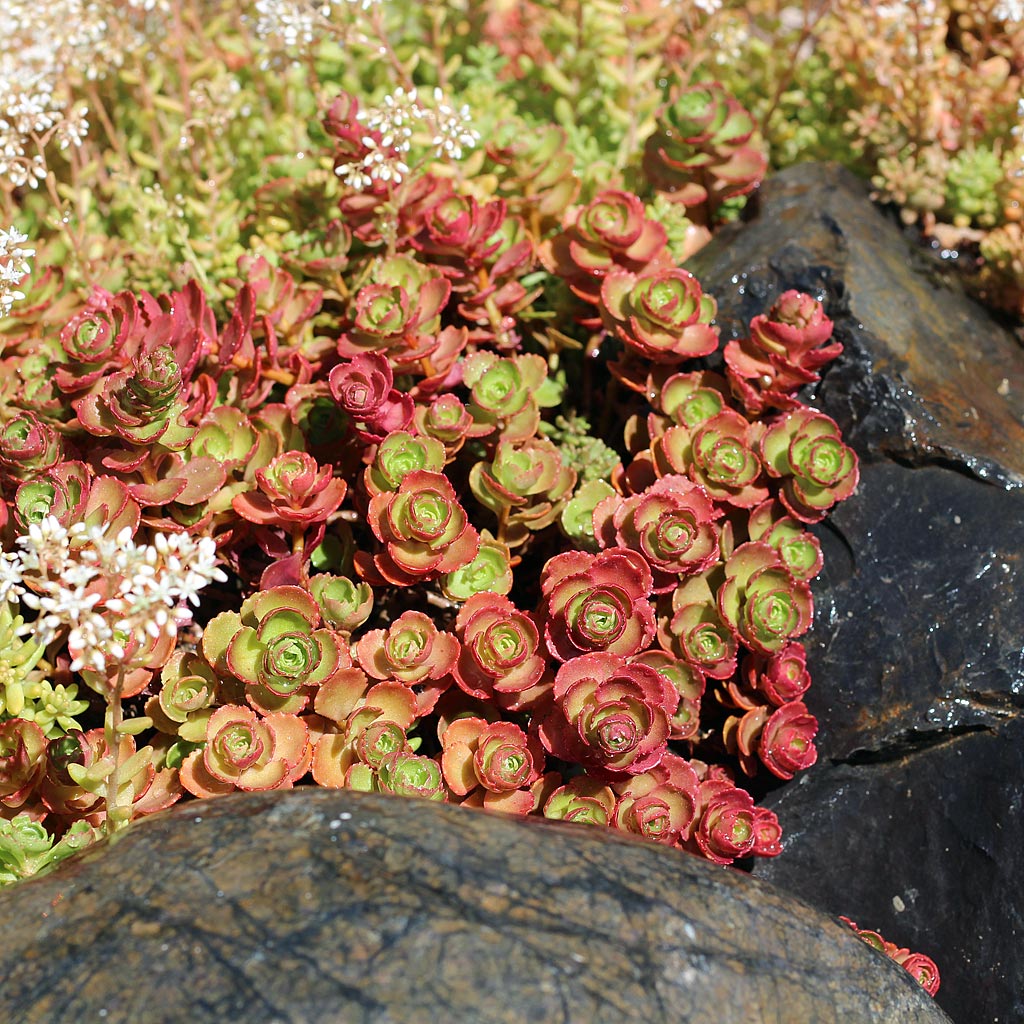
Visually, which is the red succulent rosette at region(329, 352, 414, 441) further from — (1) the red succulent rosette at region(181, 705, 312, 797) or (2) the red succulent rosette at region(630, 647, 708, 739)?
(2) the red succulent rosette at region(630, 647, 708, 739)

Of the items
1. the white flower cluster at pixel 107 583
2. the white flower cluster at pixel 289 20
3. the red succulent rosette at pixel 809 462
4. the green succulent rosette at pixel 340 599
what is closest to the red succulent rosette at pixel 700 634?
the red succulent rosette at pixel 809 462

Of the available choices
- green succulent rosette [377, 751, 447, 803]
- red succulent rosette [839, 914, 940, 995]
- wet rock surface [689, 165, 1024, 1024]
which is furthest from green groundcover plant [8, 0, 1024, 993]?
red succulent rosette [839, 914, 940, 995]

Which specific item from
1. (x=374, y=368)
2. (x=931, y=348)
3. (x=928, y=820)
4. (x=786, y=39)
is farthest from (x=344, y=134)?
(x=928, y=820)

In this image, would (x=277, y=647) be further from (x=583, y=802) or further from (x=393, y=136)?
(x=393, y=136)

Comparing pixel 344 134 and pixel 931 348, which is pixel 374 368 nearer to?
pixel 344 134

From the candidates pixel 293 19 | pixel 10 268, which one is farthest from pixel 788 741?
pixel 293 19

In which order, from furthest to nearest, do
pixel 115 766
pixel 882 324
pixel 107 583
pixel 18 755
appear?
pixel 882 324, pixel 18 755, pixel 115 766, pixel 107 583

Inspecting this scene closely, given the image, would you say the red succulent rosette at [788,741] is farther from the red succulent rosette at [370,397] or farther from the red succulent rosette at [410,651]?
the red succulent rosette at [370,397]
